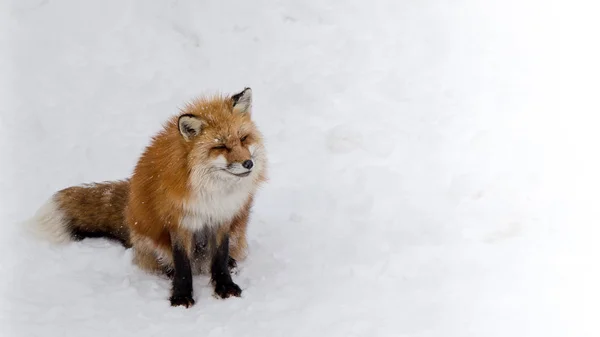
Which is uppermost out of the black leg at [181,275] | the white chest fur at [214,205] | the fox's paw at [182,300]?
the white chest fur at [214,205]

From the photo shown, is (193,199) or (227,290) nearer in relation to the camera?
(193,199)

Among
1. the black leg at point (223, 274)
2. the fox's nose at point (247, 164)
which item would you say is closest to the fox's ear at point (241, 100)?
the fox's nose at point (247, 164)

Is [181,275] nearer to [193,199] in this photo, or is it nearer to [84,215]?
[193,199]

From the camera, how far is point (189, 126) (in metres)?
4.95

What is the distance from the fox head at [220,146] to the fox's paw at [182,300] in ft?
2.87

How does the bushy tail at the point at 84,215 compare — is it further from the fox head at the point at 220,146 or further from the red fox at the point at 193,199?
the fox head at the point at 220,146

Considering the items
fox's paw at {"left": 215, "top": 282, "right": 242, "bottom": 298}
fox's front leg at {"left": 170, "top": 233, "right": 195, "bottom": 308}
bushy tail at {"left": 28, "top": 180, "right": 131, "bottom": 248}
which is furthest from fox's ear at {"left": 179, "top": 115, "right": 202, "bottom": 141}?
bushy tail at {"left": 28, "top": 180, "right": 131, "bottom": 248}

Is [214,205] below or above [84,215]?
above

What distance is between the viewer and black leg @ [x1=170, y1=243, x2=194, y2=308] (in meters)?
5.21

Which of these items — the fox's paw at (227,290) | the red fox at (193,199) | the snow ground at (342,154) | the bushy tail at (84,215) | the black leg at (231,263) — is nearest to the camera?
the snow ground at (342,154)

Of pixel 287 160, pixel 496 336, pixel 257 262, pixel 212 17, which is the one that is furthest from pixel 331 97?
pixel 496 336

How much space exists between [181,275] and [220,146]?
3.36 feet

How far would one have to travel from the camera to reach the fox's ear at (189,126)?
491cm

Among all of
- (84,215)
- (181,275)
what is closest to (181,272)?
(181,275)
